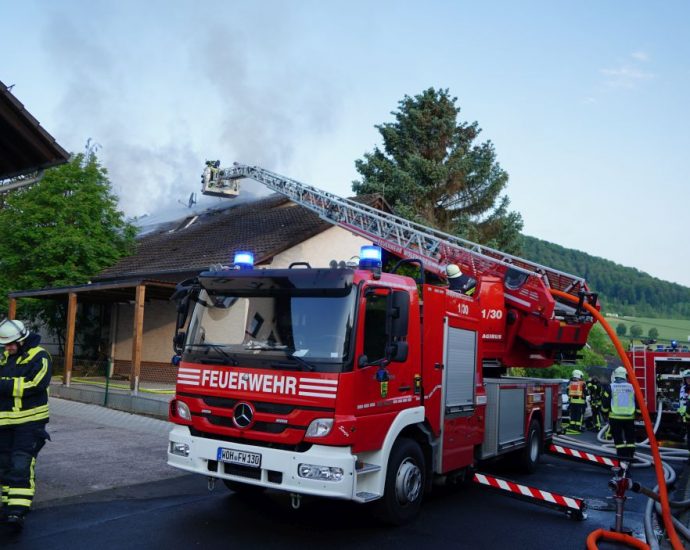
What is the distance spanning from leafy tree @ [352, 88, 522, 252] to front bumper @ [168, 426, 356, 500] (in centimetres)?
→ 2300

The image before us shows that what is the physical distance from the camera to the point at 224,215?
24141mm

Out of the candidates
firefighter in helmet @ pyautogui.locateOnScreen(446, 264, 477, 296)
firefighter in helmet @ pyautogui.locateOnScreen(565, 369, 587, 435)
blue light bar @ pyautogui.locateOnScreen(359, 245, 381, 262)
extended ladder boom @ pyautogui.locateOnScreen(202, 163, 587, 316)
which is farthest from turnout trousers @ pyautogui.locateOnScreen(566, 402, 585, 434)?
blue light bar @ pyautogui.locateOnScreen(359, 245, 381, 262)

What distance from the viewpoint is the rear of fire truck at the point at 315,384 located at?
16.6 feet

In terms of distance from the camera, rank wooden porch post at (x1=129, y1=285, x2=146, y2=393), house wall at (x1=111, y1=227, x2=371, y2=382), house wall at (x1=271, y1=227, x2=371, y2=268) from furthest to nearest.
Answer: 1. house wall at (x1=111, y1=227, x2=371, y2=382)
2. house wall at (x1=271, y1=227, x2=371, y2=268)
3. wooden porch post at (x1=129, y1=285, x2=146, y2=393)

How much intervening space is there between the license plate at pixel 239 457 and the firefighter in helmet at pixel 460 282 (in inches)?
145

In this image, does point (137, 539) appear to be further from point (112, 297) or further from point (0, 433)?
point (112, 297)

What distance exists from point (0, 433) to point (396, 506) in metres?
3.38

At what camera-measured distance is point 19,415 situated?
5348mm

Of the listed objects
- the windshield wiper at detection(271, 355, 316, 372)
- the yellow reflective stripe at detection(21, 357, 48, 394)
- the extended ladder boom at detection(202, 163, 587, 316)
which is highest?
the extended ladder boom at detection(202, 163, 587, 316)

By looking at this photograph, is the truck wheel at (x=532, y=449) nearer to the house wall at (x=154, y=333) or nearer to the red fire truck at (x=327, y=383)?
the red fire truck at (x=327, y=383)

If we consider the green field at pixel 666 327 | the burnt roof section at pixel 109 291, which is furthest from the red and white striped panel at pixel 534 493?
the green field at pixel 666 327

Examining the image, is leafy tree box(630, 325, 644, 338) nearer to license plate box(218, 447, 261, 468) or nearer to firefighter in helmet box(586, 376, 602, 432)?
firefighter in helmet box(586, 376, 602, 432)

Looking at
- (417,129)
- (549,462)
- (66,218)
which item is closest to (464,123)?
(417,129)

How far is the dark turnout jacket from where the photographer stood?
17.5 feet
